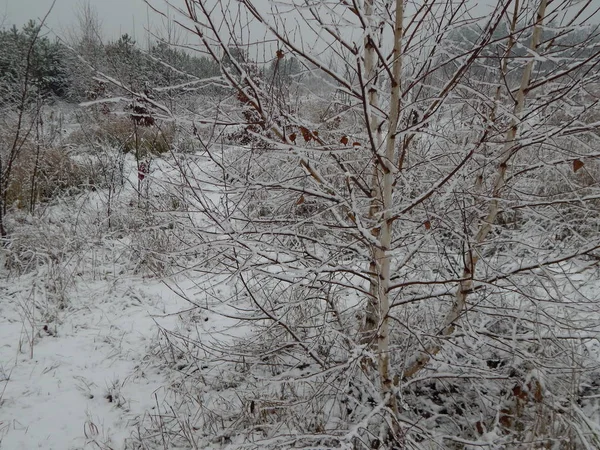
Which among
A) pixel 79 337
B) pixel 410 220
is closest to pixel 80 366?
pixel 79 337

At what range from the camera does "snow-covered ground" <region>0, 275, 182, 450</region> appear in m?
2.40

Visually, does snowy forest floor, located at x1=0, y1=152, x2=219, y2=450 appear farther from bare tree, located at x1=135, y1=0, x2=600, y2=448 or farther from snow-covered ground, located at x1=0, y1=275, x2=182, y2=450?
bare tree, located at x1=135, y1=0, x2=600, y2=448

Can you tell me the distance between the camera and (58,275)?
3926mm

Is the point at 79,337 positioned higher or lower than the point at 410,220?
lower

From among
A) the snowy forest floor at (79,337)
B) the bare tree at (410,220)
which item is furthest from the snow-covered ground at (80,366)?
the bare tree at (410,220)

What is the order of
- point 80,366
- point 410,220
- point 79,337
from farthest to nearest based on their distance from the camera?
point 79,337 < point 80,366 < point 410,220

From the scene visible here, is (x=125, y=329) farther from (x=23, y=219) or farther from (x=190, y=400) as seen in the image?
(x=23, y=219)

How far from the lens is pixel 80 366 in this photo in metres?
3.00

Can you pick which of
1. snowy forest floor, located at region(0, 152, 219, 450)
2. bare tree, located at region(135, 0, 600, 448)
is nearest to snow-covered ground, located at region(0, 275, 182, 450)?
snowy forest floor, located at region(0, 152, 219, 450)

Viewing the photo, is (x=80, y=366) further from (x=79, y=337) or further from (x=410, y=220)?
(x=410, y=220)

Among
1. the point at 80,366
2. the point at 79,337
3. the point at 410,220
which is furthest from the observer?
the point at 79,337

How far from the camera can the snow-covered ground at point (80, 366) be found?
2396mm

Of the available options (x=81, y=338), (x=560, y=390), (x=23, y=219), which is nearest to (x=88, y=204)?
(x=23, y=219)

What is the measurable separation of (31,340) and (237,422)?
2.07 meters
